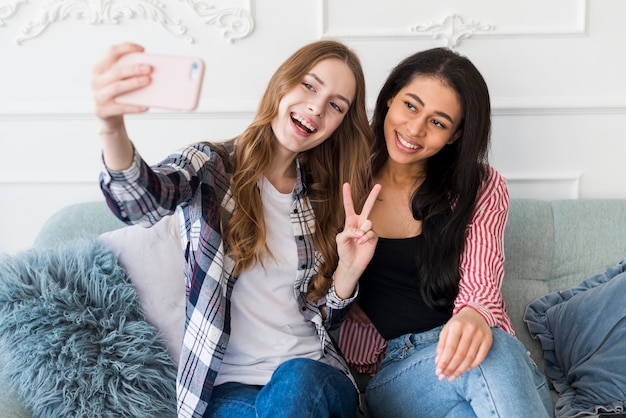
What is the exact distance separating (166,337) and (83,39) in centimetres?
94

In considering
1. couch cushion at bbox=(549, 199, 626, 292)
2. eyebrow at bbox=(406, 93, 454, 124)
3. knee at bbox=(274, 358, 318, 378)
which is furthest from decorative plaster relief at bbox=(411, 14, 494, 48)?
knee at bbox=(274, 358, 318, 378)

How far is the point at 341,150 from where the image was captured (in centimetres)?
147

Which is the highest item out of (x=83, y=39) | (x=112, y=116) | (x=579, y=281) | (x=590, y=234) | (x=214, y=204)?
(x=83, y=39)

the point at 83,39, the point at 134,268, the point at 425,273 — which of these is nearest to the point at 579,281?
the point at 425,273

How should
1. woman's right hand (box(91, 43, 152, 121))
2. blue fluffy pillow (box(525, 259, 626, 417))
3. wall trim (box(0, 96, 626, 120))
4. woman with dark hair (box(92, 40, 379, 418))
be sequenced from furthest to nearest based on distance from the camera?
wall trim (box(0, 96, 626, 120)) < blue fluffy pillow (box(525, 259, 626, 417)) < woman with dark hair (box(92, 40, 379, 418)) < woman's right hand (box(91, 43, 152, 121))

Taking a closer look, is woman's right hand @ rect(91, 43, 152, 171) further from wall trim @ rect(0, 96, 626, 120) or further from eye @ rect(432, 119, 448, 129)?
wall trim @ rect(0, 96, 626, 120)

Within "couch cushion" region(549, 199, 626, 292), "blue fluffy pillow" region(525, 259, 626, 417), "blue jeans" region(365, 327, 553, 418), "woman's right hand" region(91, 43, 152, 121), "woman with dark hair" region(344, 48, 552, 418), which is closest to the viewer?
"woman's right hand" region(91, 43, 152, 121)

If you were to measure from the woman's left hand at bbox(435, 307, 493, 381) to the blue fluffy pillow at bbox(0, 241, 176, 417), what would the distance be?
2.02ft

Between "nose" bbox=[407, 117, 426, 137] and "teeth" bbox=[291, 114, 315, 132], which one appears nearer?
"teeth" bbox=[291, 114, 315, 132]

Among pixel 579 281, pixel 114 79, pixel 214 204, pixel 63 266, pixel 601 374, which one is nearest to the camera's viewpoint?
pixel 114 79

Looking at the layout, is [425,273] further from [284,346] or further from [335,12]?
[335,12]

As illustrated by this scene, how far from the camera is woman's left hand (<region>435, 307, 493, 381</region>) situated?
3.94 feet

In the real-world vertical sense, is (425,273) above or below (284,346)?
above

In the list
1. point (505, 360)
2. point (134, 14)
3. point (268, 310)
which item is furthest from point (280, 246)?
point (134, 14)
